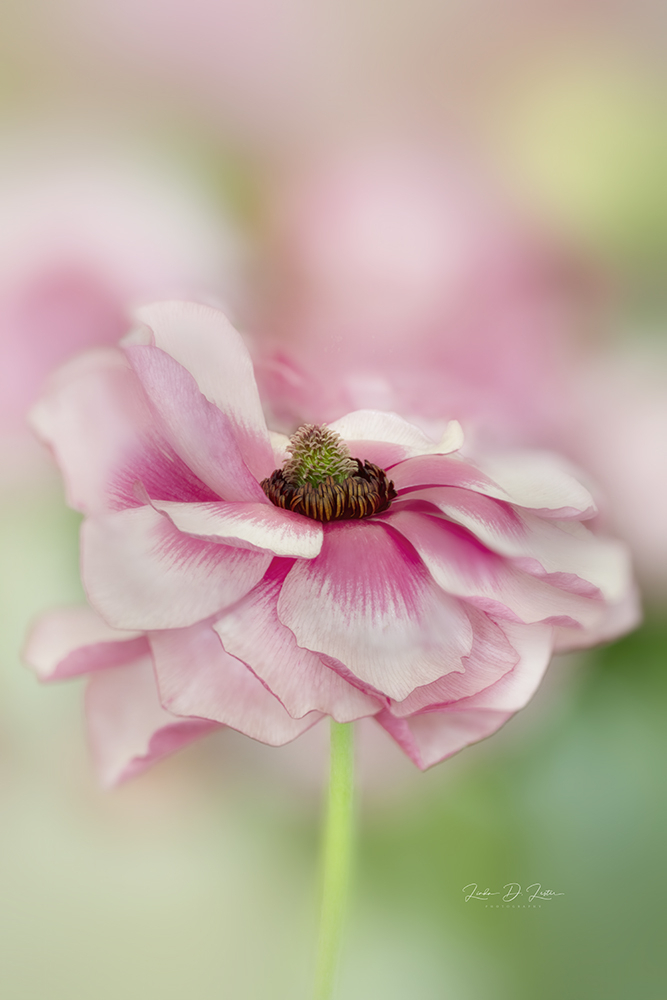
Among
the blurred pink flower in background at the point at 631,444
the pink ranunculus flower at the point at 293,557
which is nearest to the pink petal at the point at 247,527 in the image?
the pink ranunculus flower at the point at 293,557

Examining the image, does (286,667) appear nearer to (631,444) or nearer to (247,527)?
(247,527)

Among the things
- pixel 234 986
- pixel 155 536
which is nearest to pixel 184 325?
pixel 155 536

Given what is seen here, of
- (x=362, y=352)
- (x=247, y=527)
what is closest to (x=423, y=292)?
(x=362, y=352)

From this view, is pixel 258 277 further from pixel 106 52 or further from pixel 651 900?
pixel 651 900

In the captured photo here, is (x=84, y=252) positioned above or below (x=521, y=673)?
above

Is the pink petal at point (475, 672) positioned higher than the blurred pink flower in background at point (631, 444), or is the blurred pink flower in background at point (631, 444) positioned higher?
the blurred pink flower in background at point (631, 444)
